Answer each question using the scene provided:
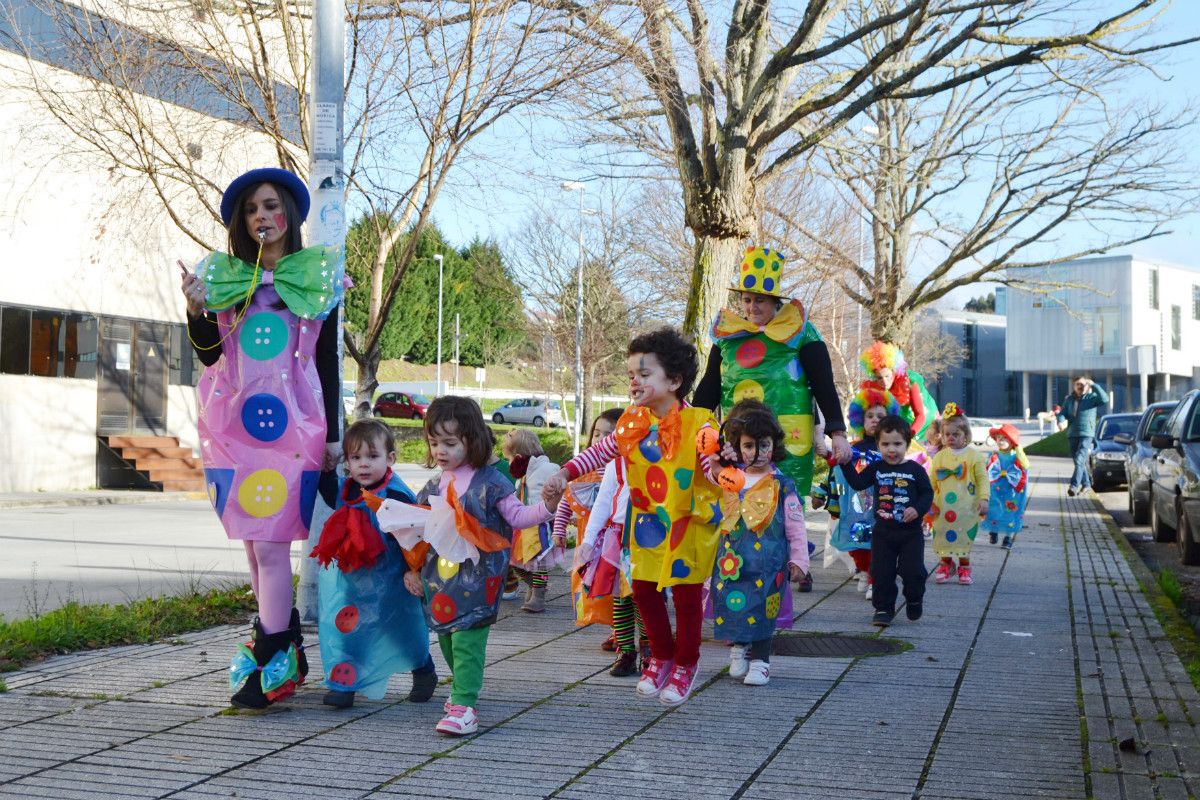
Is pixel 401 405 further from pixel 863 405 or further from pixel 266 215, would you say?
pixel 266 215

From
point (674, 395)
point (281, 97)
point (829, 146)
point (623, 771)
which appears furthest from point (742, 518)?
point (829, 146)

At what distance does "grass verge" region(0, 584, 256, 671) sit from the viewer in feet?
21.1

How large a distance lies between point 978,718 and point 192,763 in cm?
294

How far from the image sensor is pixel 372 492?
5.27 meters

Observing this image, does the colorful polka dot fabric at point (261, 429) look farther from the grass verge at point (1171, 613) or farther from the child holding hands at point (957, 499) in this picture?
the child holding hands at point (957, 499)

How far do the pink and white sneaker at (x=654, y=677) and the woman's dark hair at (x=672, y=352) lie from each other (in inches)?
45.9

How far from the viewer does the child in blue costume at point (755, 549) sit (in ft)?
19.6

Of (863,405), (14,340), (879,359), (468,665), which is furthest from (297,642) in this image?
(14,340)

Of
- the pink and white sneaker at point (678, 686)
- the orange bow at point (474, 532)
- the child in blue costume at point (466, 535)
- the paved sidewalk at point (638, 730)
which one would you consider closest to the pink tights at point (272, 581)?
the paved sidewalk at point (638, 730)

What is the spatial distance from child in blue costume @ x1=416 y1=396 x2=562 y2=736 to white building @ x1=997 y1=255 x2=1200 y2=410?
6449 cm

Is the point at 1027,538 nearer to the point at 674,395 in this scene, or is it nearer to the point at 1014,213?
the point at 674,395

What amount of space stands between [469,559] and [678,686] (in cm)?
114

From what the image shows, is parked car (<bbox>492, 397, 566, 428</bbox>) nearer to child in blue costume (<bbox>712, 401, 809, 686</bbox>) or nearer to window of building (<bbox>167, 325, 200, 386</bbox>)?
window of building (<bbox>167, 325, 200, 386</bbox>)

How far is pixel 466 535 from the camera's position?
4949 millimetres
